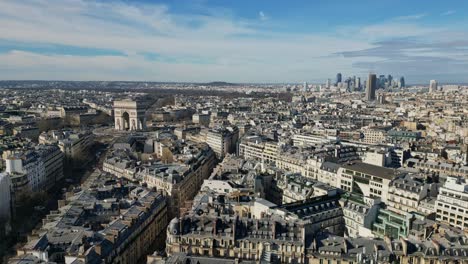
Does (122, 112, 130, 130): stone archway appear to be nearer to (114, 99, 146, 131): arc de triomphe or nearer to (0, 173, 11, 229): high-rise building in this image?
(114, 99, 146, 131): arc de triomphe

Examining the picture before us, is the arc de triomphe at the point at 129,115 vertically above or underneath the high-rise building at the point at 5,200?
above

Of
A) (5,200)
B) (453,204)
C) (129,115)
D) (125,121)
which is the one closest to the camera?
(453,204)

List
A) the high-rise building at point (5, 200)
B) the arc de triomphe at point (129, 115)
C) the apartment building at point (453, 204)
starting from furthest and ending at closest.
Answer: the arc de triomphe at point (129, 115)
the high-rise building at point (5, 200)
the apartment building at point (453, 204)

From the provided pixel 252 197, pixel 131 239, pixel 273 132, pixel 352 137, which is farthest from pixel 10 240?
pixel 352 137

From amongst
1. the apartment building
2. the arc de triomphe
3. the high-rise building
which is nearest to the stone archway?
the arc de triomphe

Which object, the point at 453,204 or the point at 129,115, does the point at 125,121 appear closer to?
the point at 129,115

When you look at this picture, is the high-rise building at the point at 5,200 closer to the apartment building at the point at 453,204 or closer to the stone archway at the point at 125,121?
the apartment building at the point at 453,204

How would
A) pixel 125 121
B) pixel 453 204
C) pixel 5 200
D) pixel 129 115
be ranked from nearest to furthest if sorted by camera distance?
pixel 453 204 → pixel 5 200 → pixel 129 115 → pixel 125 121

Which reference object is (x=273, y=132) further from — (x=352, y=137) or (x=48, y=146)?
(x=48, y=146)

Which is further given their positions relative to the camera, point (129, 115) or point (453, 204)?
point (129, 115)

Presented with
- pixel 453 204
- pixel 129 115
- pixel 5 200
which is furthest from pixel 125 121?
pixel 453 204

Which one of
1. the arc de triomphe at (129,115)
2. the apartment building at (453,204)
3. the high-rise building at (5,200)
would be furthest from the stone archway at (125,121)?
the apartment building at (453,204)
